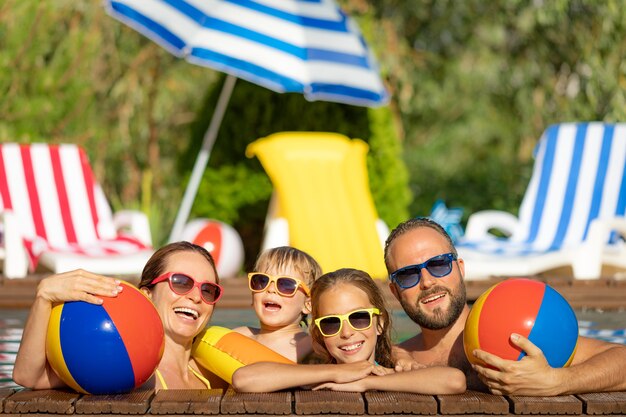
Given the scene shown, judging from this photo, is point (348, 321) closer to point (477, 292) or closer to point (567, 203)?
point (477, 292)

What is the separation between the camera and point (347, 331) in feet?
12.0

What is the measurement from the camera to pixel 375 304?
3.76 meters

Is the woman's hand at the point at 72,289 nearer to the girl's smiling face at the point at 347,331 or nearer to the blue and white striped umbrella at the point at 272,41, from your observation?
the girl's smiling face at the point at 347,331

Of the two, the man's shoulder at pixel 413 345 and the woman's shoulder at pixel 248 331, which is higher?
the man's shoulder at pixel 413 345

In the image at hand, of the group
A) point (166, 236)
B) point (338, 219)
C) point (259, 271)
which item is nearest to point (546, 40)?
point (166, 236)

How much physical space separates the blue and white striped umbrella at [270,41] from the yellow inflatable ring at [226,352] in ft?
16.3

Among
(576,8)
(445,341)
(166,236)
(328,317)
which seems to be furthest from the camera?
(576,8)

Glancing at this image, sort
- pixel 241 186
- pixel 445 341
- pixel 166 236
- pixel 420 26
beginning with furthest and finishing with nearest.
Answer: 1. pixel 420 26
2. pixel 166 236
3. pixel 241 186
4. pixel 445 341

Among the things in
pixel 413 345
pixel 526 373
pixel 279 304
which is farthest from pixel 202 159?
pixel 526 373

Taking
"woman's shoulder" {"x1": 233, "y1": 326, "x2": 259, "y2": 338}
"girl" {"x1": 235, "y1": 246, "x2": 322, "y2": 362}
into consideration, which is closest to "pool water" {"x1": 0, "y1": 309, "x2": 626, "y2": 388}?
"woman's shoulder" {"x1": 233, "y1": 326, "x2": 259, "y2": 338}

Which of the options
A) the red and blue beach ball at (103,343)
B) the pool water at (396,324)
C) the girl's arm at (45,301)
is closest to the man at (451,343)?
the red and blue beach ball at (103,343)

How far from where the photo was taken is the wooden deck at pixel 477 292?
6.89 meters

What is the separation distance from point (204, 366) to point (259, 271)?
46cm

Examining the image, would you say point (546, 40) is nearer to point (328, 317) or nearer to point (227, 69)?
point (227, 69)
